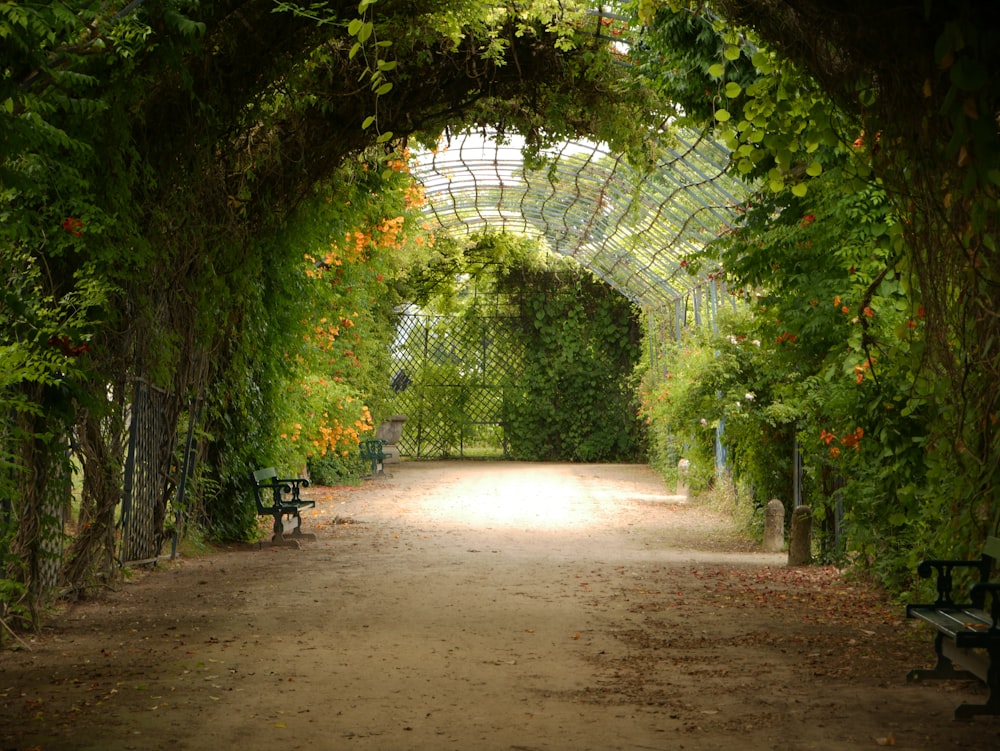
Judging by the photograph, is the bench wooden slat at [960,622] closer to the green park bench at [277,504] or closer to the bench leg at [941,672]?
the bench leg at [941,672]

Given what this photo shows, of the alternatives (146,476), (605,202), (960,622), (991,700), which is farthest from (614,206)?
(991,700)

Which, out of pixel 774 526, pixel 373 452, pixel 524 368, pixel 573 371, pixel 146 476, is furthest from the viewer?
pixel 524 368

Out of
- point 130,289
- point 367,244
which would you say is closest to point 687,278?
point 367,244

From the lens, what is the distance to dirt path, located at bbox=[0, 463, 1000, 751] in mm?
4168

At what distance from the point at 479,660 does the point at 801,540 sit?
14.5 feet

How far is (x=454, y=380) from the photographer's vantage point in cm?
2573

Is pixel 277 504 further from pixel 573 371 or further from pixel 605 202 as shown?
pixel 573 371

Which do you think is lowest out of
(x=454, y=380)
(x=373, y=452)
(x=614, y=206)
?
(x=373, y=452)

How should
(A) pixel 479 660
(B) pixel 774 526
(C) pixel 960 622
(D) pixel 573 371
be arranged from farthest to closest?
(D) pixel 573 371 < (B) pixel 774 526 < (A) pixel 479 660 < (C) pixel 960 622

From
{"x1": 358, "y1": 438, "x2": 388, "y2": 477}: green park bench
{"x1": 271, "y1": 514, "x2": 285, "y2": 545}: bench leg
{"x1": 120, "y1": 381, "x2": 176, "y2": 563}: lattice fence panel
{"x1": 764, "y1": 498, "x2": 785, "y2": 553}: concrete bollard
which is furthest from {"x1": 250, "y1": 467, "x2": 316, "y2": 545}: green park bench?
{"x1": 358, "y1": 438, "x2": 388, "y2": 477}: green park bench

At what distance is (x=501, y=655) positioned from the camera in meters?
5.61

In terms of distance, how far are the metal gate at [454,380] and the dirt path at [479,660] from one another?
15.4m

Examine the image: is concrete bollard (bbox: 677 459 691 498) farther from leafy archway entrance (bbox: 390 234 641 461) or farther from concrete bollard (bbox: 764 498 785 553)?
leafy archway entrance (bbox: 390 234 641 461)

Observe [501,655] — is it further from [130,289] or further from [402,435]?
[402,435]
